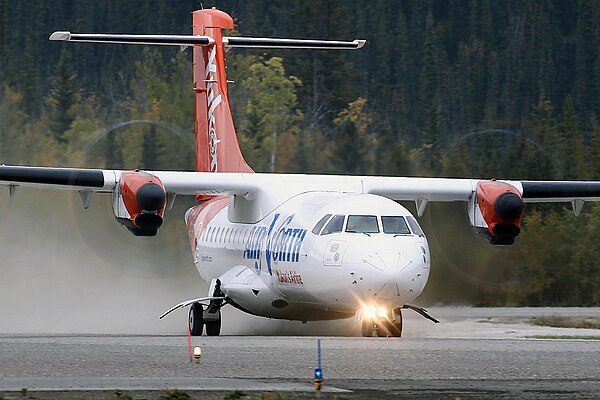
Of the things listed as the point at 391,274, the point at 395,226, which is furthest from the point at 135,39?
the point at 391,274

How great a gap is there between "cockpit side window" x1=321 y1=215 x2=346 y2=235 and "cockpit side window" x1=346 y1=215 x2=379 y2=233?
113 millimetres

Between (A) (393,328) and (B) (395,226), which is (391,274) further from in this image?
(A) (393,328)

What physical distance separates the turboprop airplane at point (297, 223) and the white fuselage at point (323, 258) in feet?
0.07

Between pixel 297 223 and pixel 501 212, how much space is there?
318cm

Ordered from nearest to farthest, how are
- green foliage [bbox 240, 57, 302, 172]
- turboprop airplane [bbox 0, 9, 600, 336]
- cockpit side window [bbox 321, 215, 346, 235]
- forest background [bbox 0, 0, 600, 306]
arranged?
turboprop airplane [bbox 0, 9, 600, 336] → cockpit side window [bbox 321, 215, 346, 235] → forest background [bbox 0, 0, 600, 306] → green foliage [bbox 240, 57, 302, 172]

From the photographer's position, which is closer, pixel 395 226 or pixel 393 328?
pixel 395 226

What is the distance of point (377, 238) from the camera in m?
18.3

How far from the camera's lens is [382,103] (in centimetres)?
8556

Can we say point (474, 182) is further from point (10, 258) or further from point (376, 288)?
point (10, 258)

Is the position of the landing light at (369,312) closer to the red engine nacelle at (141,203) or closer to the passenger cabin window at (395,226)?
the passenger cabin window at (395,226)

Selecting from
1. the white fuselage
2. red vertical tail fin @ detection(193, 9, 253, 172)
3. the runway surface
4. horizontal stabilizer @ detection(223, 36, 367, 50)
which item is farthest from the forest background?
the runway surface

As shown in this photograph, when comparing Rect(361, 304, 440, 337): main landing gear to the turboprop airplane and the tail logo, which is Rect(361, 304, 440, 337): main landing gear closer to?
the turboprop airplane

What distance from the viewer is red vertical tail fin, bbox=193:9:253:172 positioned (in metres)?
24.9

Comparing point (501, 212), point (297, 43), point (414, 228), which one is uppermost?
point (297, 43)
